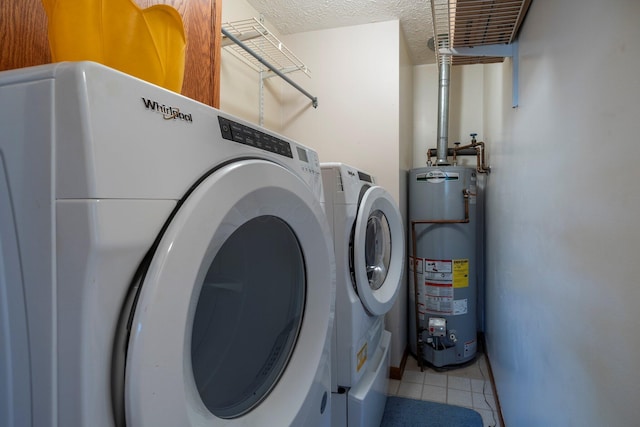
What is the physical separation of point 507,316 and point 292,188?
140 cm

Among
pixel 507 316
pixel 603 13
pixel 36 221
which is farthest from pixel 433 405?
pixel 36 221

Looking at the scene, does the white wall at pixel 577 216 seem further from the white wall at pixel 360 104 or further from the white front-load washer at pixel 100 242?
the white wall at pixel 360 104

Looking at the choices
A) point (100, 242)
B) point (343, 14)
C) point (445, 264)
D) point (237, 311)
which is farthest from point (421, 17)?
point (100, 242)

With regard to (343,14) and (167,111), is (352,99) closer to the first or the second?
(343,14)

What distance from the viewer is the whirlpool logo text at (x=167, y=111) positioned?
39 centimetres

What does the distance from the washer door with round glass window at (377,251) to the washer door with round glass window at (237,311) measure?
17.9 inches

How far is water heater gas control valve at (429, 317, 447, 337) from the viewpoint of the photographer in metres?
2.12

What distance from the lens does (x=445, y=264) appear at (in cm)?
221

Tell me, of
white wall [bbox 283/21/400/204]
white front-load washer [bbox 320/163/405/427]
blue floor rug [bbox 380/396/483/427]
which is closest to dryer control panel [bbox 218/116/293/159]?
white front-load washer [bbox 320/163/405/427]

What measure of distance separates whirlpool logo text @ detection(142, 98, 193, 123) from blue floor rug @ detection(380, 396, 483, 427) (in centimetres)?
183

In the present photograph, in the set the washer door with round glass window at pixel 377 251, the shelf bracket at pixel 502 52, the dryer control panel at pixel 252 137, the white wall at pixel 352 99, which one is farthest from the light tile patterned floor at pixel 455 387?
the dryer control panel at pixel 252 137

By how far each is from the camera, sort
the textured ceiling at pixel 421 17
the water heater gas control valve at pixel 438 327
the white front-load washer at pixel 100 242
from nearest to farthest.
Result: the white front-load washer at pixel 100 242 → the textured ceiling at pixel 421 17 → the water heater gas control valve at pixel 438 327

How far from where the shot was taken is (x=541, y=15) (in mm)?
962

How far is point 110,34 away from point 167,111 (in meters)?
0.22
